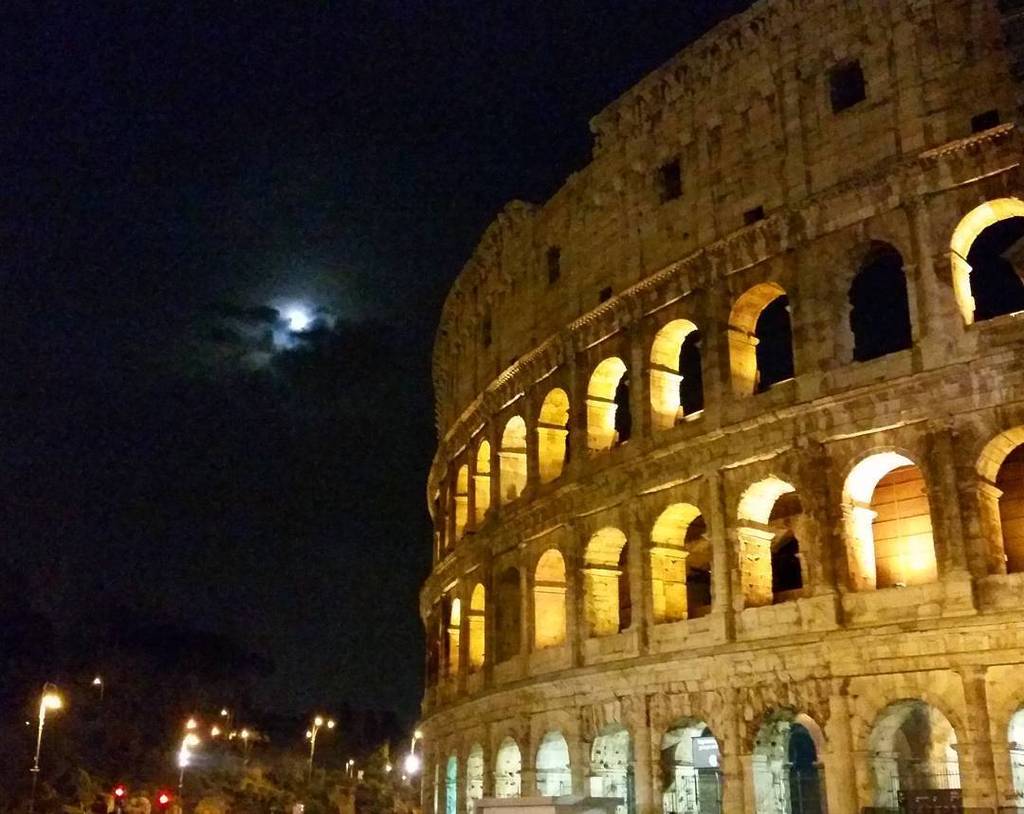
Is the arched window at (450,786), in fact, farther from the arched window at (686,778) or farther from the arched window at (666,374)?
the arched window at (666,374)

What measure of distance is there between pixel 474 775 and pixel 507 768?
73.4 inches

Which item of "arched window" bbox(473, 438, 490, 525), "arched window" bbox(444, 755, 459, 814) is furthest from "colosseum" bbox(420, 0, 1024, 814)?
"arched window" bbox(473, 438, 490, 525)

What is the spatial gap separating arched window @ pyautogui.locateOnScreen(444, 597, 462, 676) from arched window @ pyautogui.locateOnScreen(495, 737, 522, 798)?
14.6ft

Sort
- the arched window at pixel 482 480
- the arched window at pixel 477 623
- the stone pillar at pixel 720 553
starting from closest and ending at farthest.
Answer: the stone pillar at pixel 720 553, the arched window at pixel 477 623, the arched window at pixel 482 480

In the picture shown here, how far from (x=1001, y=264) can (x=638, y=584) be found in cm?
1238

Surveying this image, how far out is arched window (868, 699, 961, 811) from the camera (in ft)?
49.2

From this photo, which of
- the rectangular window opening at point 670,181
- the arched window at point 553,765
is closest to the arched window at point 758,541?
the arched window at point 553,765

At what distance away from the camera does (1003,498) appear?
16375 millimetres

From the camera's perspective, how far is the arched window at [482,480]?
85.4ft

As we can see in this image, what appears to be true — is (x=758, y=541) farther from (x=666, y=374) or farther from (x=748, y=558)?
(x=666, y=374)

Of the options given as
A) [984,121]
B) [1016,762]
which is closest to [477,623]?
[1016,762]

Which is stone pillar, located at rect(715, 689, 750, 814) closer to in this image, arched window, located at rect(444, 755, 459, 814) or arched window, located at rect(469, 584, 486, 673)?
arched window, located at rect(469, 584, 486, 673)

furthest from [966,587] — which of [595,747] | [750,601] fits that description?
[595,747]

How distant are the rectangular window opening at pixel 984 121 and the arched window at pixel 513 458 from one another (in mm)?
11117
